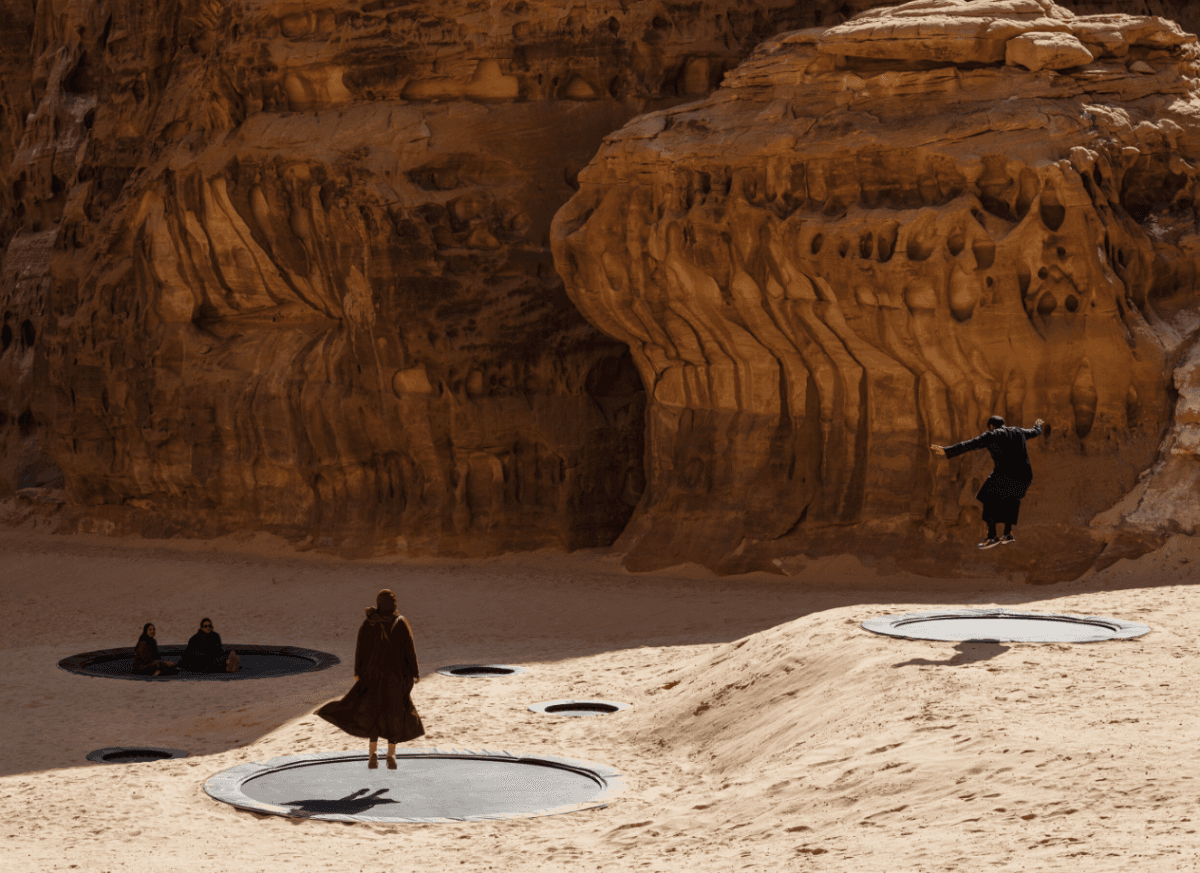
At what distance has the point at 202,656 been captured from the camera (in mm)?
17578

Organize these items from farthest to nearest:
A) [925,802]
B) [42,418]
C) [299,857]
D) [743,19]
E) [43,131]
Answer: [43,131] → [42,418] → [743,19] → [299,857] → [925,802]

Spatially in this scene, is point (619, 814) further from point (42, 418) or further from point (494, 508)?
point (42, 418)

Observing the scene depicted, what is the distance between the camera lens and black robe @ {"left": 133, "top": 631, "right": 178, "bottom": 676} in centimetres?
1730

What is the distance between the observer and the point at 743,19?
913 inches

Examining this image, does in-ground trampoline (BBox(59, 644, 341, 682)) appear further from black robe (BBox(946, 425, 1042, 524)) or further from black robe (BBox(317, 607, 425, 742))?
black robe (BBox(946, 425, 1042, 524))

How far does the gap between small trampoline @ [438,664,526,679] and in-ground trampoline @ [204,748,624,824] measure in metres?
3.67

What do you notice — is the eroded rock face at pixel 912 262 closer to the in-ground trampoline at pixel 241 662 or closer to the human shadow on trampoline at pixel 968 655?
the in-ground trampoline at pixel 241 662

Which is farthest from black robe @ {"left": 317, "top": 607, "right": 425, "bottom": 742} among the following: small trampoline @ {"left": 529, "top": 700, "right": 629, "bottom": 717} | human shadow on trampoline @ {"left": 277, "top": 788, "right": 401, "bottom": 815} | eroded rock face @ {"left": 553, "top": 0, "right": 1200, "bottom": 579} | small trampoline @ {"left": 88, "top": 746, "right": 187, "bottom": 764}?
eroded rock face @ {"left": 553, "top": 0, "right": 1200, "bottom": 579}

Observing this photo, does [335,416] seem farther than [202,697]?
Yes

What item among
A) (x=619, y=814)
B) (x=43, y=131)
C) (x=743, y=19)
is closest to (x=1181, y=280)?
(x=743, y=19)

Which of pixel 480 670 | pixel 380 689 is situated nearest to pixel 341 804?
pixel 380 689

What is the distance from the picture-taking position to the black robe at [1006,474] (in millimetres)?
13242

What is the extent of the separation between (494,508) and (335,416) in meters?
3.13

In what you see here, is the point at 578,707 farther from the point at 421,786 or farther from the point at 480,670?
the point at 421,786
